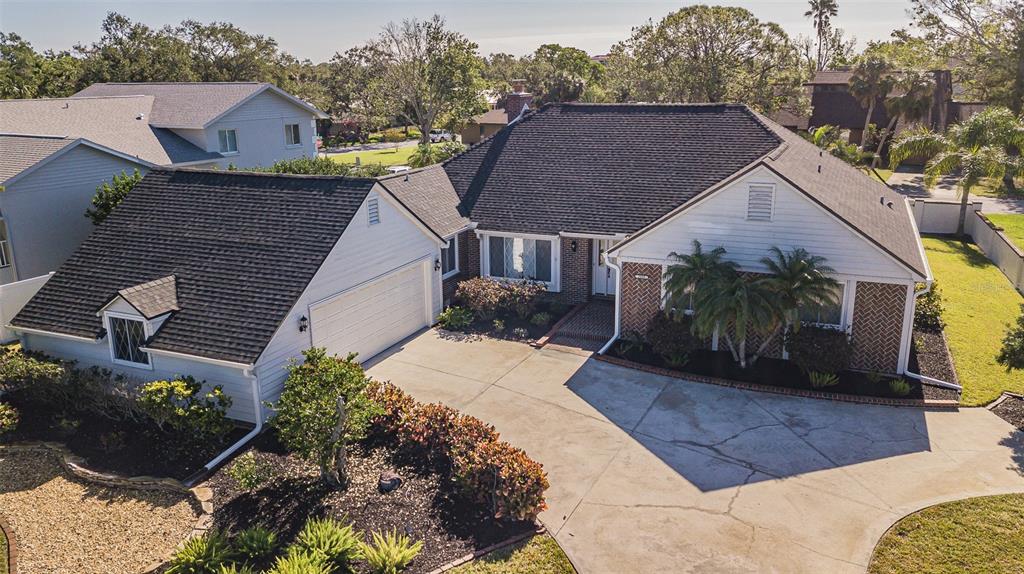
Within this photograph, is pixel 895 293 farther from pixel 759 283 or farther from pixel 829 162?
pixel 829 162

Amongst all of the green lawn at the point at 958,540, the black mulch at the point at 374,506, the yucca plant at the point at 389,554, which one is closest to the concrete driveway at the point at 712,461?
the green lawn at the point at 958,540

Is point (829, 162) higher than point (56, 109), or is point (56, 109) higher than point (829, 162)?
point (56, 109)

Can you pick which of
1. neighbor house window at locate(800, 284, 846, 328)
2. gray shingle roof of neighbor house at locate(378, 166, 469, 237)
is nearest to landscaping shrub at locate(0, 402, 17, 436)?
gray shingle roof of neighbor house at locate(378, 166, 469, 237)

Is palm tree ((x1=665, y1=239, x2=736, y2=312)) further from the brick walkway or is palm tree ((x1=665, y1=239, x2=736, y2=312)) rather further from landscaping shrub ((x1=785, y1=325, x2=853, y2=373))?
the brick walkway

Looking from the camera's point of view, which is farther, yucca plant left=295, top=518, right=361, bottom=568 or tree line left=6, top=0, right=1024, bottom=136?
tree line left=6, top=0, right=1024, bottom=136

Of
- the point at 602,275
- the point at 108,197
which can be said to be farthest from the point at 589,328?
the point at 108,197

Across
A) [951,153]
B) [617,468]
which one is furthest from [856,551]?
[951,153]
